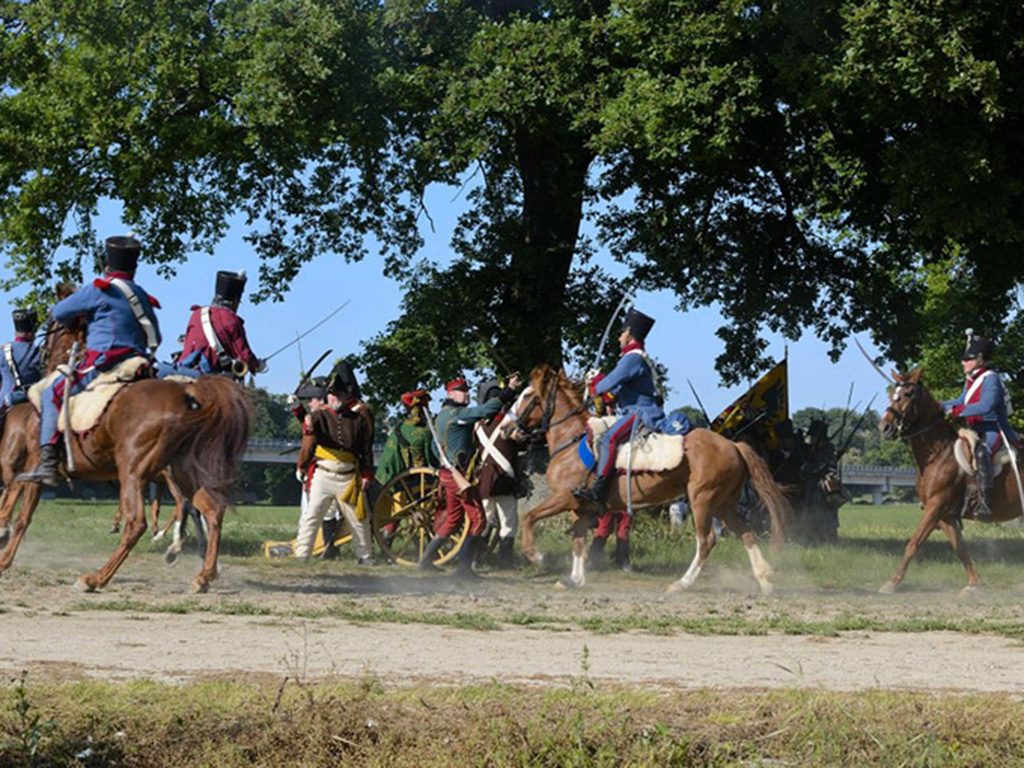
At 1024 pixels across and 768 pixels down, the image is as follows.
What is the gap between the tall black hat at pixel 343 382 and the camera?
61.0ft

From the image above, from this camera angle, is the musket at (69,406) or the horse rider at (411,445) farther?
the horse rider at (411,445)

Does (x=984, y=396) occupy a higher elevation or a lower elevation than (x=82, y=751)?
higher

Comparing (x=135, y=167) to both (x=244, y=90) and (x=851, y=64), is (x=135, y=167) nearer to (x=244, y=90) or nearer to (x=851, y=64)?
(x=244, y=90)

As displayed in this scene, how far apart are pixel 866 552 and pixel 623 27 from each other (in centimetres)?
804

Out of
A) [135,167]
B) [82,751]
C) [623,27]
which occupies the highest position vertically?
[623,27]

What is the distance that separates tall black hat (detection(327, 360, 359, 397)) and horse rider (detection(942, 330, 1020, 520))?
6.79 metres

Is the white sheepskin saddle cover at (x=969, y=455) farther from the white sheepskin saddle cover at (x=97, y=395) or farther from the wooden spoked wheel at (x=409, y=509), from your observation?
the white sheepskin saddle cover at (x=97, y=395)

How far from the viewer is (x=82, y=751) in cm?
650

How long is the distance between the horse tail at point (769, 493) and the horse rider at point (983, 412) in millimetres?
2259

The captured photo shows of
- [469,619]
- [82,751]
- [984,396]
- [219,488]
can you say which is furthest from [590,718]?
[984,396]

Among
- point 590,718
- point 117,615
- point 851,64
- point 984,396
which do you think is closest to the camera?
point 590,718

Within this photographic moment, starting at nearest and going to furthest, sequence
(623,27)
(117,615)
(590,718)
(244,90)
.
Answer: (590,718) < (117,615) < (623,27) < (244,90)

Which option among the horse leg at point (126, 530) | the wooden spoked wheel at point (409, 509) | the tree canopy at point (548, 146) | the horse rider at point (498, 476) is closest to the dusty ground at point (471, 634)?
the horse leg at point (126, 530)

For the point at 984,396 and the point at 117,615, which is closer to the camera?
the point at 117,615
